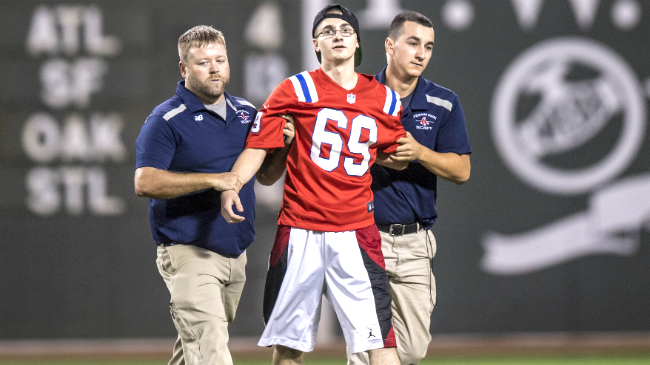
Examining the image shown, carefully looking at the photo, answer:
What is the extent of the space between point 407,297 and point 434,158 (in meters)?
0.66

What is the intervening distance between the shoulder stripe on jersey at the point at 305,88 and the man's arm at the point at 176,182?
0.41 metres

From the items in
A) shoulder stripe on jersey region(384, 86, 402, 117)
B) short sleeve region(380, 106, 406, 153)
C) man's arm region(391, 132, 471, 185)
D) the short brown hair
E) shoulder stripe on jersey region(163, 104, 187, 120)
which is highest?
the short brown hair

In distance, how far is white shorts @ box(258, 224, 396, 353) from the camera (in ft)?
8.79

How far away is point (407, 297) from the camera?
3207mm

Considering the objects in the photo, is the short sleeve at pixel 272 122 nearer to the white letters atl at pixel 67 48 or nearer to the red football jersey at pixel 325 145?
the red football jersey at pixel 325 145

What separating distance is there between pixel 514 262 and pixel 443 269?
1.82ft

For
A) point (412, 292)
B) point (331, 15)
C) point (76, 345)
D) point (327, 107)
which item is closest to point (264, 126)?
point (327, 107)

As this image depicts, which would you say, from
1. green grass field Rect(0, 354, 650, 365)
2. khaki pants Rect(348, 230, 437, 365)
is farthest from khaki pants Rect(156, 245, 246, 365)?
green grass field Rect(0, 354, 650, 365)

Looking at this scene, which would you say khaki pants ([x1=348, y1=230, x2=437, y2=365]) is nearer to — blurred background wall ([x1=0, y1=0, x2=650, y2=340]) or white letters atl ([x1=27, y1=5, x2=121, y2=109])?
blurred background wall ([x1=0, y1=0, x2=650, y2=340])

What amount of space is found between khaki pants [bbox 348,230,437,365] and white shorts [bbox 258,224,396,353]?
0.48 meters

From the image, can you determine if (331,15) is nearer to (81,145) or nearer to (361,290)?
(361,290)

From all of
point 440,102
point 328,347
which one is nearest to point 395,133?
point 440,102

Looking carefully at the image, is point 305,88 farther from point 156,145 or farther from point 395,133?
point 156,145

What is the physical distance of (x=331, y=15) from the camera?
9.19ft
